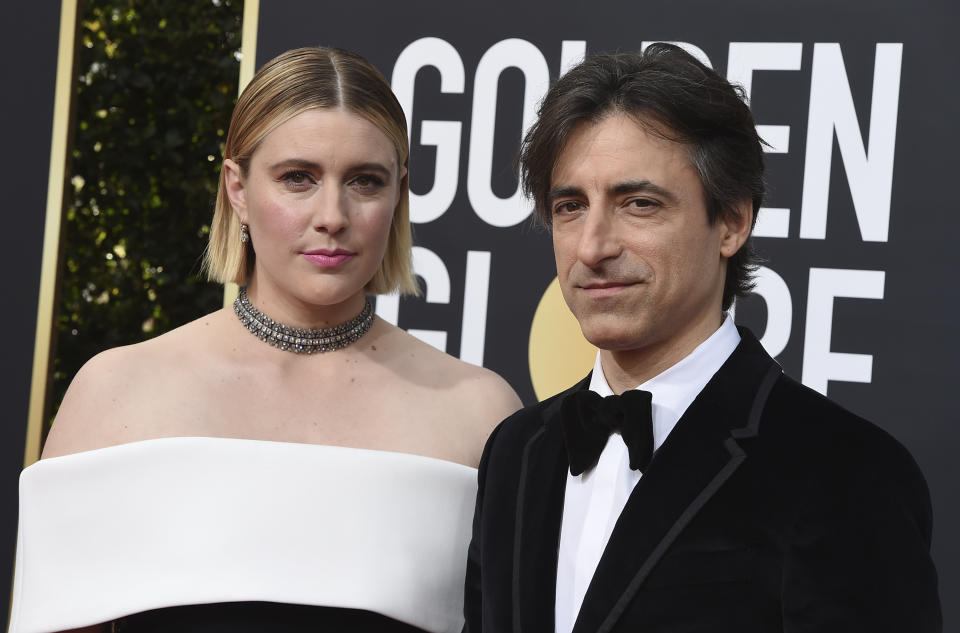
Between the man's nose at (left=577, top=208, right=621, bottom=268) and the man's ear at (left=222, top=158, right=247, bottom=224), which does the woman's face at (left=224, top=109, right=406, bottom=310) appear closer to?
the man's ear at (left=222, top=158, right=247, bottom=224)

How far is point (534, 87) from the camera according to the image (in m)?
3.69

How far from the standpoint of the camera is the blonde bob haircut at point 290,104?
242 cm

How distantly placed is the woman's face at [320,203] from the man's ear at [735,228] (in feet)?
2.59

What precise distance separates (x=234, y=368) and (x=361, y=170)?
0.53m

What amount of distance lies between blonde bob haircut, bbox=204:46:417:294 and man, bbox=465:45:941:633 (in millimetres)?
449

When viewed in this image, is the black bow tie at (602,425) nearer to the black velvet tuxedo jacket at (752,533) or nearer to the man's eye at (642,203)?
the black velvet tuxedo jacket at (752,533)

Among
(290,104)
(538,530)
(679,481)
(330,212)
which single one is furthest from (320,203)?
(679,481)

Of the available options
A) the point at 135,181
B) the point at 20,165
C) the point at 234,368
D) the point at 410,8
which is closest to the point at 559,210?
the point at 234,368

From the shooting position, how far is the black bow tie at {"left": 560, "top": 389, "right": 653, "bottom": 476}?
1893 millimetres

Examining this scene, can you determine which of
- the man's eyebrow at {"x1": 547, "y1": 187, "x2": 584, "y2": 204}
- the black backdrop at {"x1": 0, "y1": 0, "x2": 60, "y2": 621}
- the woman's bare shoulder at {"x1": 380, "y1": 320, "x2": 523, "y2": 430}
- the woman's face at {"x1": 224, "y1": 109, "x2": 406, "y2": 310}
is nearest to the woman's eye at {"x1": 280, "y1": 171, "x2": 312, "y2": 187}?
the woman's face at {"x1": 224, "y1": 109, "x2": 406, "y2": 310}

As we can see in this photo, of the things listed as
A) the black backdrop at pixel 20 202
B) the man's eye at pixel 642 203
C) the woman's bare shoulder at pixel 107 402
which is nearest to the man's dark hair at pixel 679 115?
the man's eye at pixel 642 203

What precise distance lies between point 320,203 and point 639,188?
2.51ft

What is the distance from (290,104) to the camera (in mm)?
2410

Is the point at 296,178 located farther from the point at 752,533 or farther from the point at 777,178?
the point at 777,178
